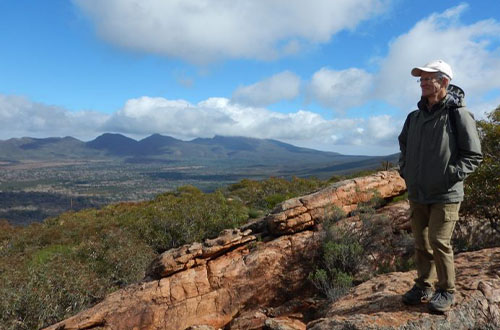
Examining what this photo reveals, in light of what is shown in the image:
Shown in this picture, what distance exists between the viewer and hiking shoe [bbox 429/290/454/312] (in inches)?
161

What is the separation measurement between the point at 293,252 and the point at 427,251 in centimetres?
460

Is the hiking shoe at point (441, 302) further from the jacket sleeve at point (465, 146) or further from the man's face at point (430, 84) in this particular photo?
the man's face at point (430, 84)

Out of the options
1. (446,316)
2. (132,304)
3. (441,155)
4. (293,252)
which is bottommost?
(132,304)

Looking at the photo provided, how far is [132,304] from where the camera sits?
298 inches

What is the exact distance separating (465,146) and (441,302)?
200 cm

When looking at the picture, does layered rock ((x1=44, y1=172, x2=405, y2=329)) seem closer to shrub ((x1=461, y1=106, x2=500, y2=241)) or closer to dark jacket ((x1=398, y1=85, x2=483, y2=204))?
shrub ((x1=461, y1=106, x2=500, y2=241))

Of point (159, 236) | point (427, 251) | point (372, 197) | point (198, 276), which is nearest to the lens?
point (427, 251)

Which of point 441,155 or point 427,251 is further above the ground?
point 441,155

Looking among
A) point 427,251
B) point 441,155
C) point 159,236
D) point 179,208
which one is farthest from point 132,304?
point 179,208

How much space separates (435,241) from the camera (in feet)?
13.3

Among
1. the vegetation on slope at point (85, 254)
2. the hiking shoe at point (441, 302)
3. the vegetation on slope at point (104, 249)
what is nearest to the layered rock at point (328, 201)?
the vegetation on slope at point (104, 249)

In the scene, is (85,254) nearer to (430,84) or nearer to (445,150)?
(445,150)

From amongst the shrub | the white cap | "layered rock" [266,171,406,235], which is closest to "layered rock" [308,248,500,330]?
the shrub

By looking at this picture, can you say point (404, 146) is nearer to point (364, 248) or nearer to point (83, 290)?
point (364, 248)
